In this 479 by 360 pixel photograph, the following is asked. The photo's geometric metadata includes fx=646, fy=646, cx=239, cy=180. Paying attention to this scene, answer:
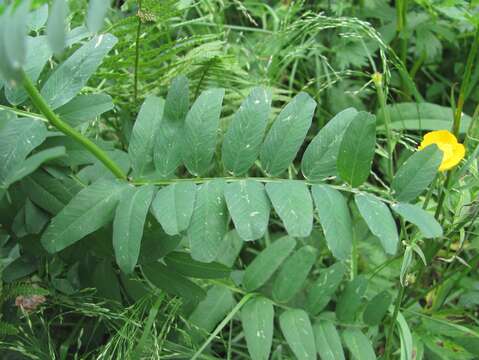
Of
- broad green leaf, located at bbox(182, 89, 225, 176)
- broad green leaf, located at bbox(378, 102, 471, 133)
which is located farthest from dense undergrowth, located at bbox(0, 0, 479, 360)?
broad green leaf, located at bbox(378, 102, 471, 133)

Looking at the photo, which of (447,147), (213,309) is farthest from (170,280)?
(447,147)

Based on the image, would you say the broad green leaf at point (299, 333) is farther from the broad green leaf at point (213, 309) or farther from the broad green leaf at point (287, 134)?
the broad green leaf at point (287, 134)

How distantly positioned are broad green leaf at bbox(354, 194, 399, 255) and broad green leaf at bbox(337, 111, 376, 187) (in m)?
0.04

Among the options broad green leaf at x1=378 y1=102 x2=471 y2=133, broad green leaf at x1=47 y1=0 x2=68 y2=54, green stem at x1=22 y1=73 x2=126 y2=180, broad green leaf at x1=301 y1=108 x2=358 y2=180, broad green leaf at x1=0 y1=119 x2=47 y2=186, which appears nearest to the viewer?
broad green leaf at x1=47 y1=0 x2=68 y2=54

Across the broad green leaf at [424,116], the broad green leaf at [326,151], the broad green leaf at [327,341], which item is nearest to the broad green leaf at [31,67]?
the broad green leaf at [326,151]

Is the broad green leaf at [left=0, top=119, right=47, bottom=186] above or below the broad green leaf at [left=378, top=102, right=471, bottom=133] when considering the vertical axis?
above

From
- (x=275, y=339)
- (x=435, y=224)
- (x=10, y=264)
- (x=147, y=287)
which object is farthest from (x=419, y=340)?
(x=10, y=264)

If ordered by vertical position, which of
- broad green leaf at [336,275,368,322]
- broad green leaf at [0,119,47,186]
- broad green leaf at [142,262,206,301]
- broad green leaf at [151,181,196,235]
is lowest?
broad green leaf at [336,275,368,322]

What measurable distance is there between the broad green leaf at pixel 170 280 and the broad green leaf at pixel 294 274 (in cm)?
17

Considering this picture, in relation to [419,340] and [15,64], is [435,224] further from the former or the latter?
[15,64]

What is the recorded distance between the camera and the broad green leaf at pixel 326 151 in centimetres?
107

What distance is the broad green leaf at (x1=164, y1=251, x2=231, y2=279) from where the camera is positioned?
1.14 metres

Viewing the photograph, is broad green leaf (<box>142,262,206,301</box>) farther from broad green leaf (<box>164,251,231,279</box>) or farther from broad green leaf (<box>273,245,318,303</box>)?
broad green leaf (<box>273,245,318,303</box>)

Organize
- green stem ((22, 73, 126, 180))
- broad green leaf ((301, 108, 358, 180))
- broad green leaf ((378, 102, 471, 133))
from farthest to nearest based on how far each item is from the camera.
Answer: broad green leaf ((378, 102, 471, 133)) → broad green leaf ((301, 108, 358, 180)) → green stem ((22, 73, 126, 180))
